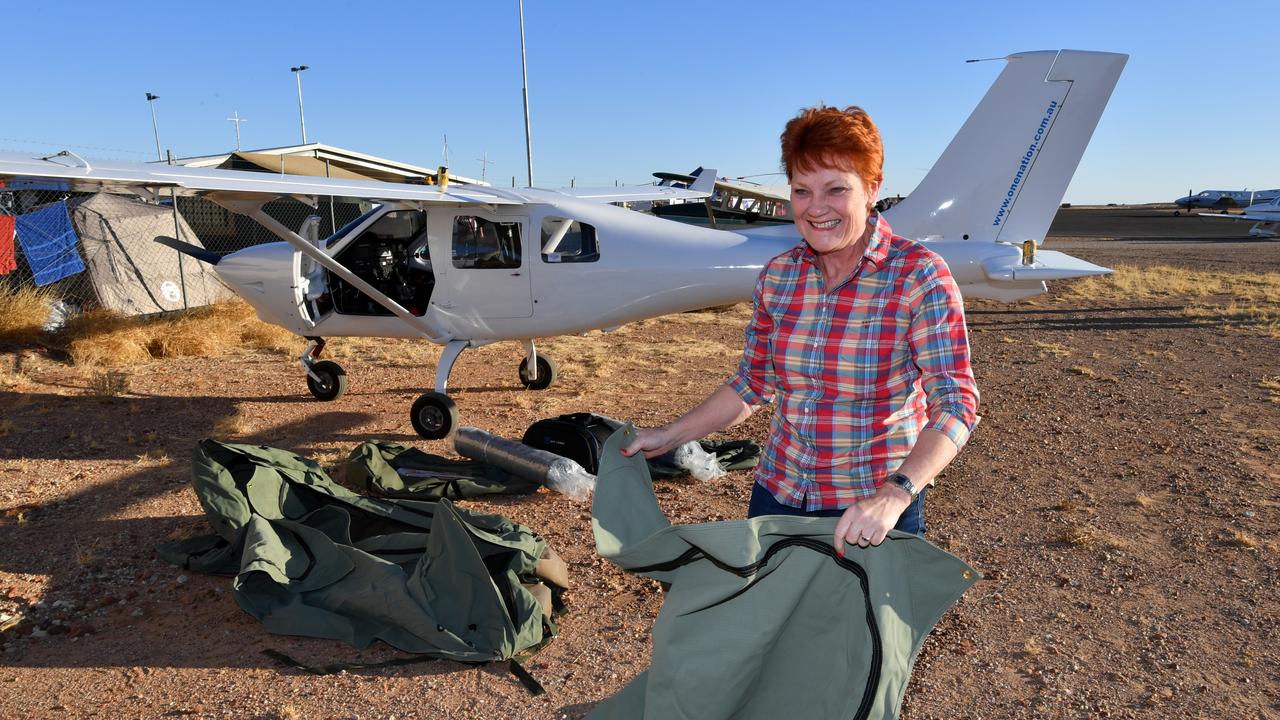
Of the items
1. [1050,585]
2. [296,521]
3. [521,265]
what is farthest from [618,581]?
[521,265]

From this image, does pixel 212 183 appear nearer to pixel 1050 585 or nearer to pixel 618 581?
pixel 618 581

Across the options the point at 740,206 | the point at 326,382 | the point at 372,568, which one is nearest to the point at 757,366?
the point at 372,568

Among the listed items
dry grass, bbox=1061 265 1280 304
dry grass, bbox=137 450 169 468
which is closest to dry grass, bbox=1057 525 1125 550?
dry grass, bbox=137 450 169 468

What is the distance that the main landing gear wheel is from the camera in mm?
7172

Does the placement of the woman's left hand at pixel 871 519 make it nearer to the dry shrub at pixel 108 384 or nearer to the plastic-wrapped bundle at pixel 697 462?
the plastic-wrapped bundle at pixel 697 462

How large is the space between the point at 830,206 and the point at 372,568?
2.94 meters

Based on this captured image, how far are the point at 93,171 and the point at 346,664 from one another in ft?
13.6

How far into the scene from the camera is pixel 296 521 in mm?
4465

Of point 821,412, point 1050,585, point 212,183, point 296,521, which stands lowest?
point 1050,585

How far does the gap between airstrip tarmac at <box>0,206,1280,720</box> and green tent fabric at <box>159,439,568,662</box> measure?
0.12m

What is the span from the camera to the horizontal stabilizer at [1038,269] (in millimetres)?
7102

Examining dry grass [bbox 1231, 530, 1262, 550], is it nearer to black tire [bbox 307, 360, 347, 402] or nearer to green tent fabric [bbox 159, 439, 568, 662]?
green tent fabric [bbox 159, 439, 568, 662]

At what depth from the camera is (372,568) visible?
3906mm

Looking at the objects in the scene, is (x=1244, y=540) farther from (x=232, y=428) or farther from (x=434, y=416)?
(x=232, y=428)
